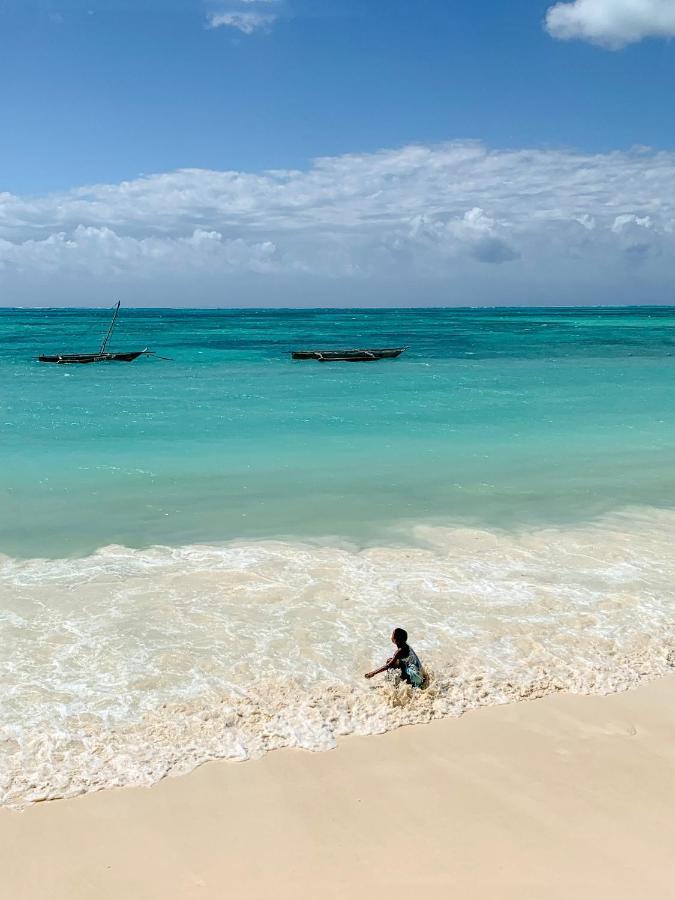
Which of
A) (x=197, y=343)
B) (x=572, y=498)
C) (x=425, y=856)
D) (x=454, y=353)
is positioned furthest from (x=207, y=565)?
(x=197, y=343)

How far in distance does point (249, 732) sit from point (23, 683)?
317cm

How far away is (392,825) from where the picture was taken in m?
6.91

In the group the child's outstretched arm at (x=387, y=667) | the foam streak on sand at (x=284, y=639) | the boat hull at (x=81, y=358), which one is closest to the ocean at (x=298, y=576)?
the foam streak on sand at (x=284, y=639)

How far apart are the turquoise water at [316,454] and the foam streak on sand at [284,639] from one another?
157 cm

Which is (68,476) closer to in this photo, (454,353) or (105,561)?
(105,561)

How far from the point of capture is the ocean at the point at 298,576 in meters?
8.71

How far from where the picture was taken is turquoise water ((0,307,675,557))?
16094 millimetres

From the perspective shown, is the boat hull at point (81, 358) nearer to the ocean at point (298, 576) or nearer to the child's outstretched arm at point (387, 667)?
the ocean at point (298, 576)

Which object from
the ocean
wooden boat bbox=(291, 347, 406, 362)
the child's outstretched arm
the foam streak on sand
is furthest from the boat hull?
the child's outstretched arm

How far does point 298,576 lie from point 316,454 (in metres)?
9.99

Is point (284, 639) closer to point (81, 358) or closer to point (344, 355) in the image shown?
point (344, 355)

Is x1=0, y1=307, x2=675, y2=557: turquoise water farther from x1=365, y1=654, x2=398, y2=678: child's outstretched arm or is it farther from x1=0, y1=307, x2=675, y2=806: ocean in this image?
x1=365, y1=654, x2=398, y2=678: child's outstretched arm

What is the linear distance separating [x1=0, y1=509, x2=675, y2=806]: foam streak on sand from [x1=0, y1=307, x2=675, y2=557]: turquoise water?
1.57 meters

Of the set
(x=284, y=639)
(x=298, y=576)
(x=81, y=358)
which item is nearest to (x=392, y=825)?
(x=284, y=639)
